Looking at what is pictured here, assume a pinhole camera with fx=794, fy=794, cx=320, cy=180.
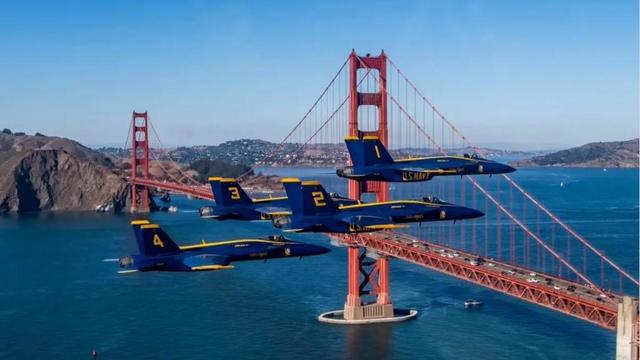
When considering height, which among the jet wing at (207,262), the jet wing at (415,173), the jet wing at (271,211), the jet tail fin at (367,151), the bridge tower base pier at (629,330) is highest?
the jet tail fin at (367,151)

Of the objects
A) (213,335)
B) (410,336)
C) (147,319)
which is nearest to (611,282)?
(410,336)

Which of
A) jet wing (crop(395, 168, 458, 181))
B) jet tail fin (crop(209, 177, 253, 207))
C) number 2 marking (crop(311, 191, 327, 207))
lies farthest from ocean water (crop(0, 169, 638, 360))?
number 2 marking (crop(311, 191, 327, 207))

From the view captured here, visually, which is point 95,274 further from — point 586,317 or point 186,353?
point 586,317

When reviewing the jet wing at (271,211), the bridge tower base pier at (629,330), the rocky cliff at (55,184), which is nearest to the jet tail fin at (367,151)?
the jet wing at (271,211)

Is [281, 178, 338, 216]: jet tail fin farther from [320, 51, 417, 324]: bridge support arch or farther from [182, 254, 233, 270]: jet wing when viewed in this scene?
[320, 51, 417, 324]: bridge support arch

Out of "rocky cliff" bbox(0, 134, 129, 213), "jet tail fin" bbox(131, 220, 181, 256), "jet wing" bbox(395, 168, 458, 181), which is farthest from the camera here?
"rocky cliff" bbox(0, 134, 129, 213)

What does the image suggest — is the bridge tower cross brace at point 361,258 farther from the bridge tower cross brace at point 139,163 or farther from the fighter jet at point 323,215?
the bridge tower cross brace at point 139,163
